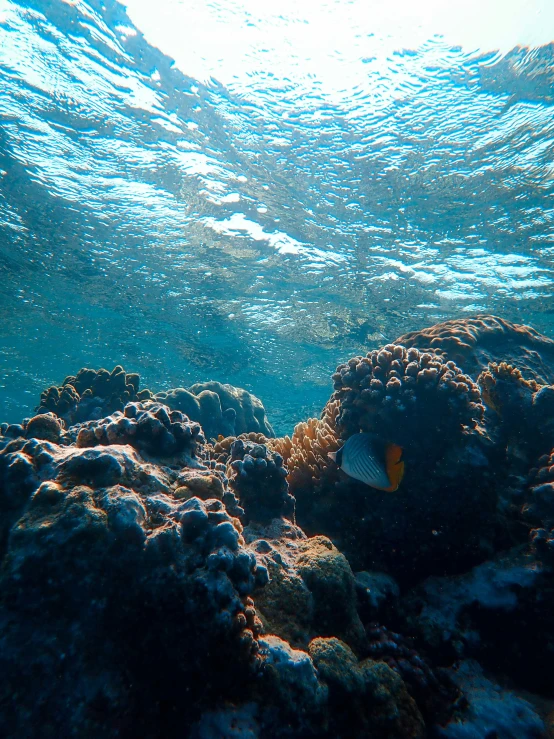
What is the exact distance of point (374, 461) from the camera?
11.3 feet

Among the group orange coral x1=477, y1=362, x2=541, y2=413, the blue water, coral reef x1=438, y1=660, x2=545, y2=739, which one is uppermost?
the blue water

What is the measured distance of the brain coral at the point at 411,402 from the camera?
4887 mm

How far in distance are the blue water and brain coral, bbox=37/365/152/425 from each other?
802 centimetres

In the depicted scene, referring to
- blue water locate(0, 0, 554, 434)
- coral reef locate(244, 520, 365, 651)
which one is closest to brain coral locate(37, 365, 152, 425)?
coral reef locate(244, 520, 365, 651)

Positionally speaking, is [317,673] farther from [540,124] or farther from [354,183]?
[540,124]

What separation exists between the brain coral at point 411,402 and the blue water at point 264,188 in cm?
918

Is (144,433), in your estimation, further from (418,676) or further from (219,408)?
(219,408)

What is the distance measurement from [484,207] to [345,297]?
711 cm

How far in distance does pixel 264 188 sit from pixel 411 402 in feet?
35.7

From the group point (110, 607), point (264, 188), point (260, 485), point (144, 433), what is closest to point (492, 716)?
point (260, 485)

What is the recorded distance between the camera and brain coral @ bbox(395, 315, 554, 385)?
711 centimetres

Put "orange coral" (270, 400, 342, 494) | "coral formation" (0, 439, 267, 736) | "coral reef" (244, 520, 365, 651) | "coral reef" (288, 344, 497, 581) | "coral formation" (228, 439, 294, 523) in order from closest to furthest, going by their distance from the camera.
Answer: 1. "coral formation" (0, 439, 267, 736)
2. "coral reef" (244, 520, 365, 651)
3. "coral formation" (228, 439, 294, 523)
4. "coral reef" (288, 344, 497, 581)
5. "orange coral" (270, 400, 342, 494)

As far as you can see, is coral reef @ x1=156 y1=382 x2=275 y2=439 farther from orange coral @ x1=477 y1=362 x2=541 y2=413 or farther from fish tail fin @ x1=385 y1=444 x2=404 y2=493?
fish tail fin @ x1=385 y1=444 x2=404 y2=493

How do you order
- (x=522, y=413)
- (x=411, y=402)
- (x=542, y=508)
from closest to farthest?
(x=542, y=508) < (x=411, y=402) < (x=522, y=413)
